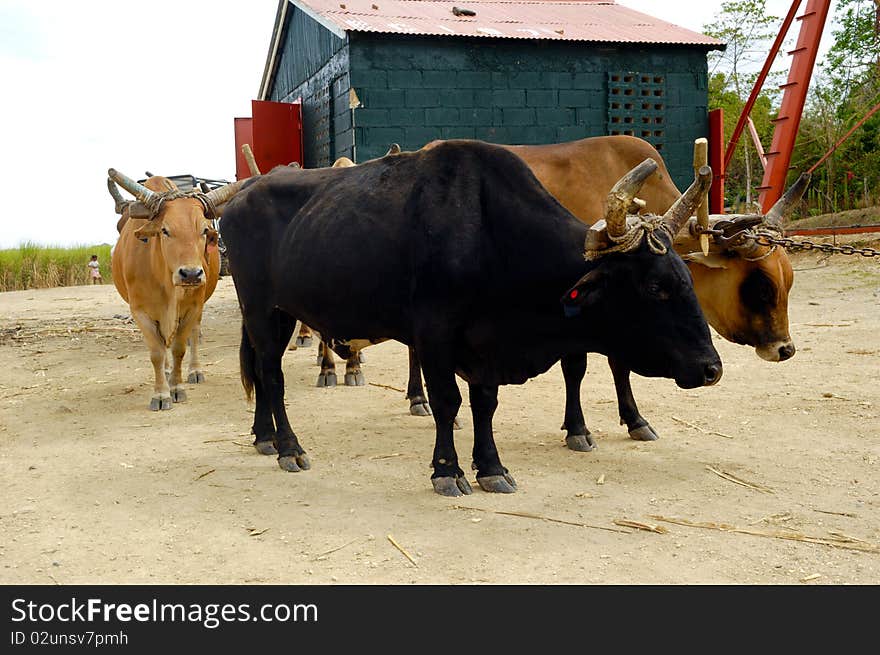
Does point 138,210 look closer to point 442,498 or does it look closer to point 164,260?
point 164,260

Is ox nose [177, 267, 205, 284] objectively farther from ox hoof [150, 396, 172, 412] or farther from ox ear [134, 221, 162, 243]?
ox hoof [150, 396, 172, 412]

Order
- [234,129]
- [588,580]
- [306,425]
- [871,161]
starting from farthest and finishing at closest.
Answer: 1. [871,161]
2. [234,129]
3. [306,425]
4. [588,580]

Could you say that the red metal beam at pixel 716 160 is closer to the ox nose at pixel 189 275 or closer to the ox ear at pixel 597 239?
the ox nose at pixel 189 275

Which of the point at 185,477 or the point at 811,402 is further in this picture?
the point at 811,402

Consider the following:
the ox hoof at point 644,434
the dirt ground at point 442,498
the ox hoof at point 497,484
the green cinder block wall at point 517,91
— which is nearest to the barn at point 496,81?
the green cinder block wall at point 517,91

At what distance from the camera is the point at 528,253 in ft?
14.9

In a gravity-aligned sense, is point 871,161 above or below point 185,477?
above

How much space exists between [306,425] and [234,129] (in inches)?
436

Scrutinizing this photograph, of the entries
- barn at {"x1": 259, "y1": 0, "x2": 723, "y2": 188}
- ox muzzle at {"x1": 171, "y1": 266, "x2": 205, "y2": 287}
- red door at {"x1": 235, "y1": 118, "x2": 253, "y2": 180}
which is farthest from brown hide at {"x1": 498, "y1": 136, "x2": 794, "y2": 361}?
red door at {"x1": 235, "y1": 118, "x2": 253, "y2": 180}

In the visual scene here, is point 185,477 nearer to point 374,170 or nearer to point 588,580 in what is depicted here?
point 374,170

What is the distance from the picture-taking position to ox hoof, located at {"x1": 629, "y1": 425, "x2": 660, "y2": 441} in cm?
580

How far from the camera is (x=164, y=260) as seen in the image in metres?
7.04

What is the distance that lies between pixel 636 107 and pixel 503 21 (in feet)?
7.74
